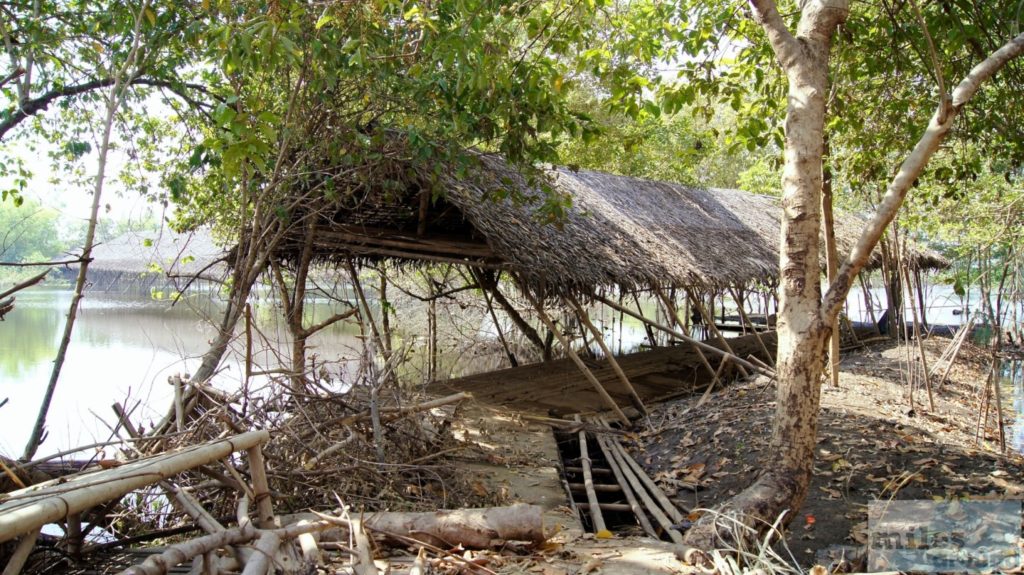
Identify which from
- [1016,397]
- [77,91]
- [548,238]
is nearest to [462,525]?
[548,238]

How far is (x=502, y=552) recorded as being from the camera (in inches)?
134

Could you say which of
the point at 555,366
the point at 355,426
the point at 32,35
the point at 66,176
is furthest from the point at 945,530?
the point at 66,176

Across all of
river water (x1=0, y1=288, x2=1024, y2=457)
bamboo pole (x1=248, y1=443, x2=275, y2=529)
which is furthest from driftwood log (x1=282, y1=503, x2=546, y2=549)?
river water (x1=0, y1=288, x2=1024, y2=457)

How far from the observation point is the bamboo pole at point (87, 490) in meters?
1.66

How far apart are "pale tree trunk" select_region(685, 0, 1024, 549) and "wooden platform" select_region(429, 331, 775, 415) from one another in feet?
14.1

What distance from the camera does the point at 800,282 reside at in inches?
141

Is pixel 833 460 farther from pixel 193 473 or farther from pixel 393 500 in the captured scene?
pixel 193 473

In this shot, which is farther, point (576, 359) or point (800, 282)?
point (576, 359)

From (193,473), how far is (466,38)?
274cm

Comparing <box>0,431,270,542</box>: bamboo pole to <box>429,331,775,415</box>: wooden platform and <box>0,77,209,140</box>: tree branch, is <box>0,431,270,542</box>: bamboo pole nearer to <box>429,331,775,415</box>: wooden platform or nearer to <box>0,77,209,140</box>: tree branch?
<box>0,77,209,140</box>: tree branch

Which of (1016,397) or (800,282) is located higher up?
(800,282)

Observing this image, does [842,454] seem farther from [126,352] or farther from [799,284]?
[126,352]

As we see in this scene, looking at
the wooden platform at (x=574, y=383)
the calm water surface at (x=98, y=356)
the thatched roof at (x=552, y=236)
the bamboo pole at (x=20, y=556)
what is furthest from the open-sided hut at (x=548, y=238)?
the bamboo pole at (x=20, y=556)

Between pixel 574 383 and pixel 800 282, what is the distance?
5.86 meters
